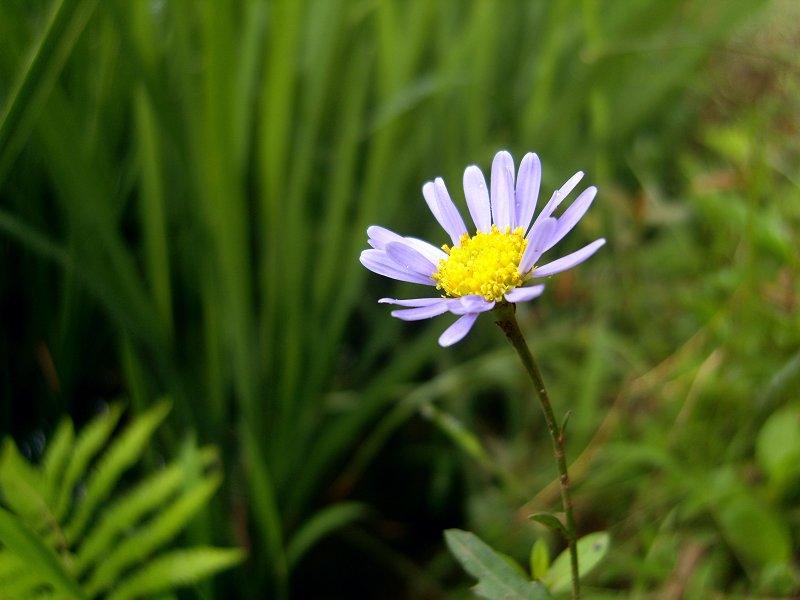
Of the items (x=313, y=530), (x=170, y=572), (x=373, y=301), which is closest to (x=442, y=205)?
(x=170, y=572)

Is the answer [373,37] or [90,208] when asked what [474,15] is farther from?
[90,208]

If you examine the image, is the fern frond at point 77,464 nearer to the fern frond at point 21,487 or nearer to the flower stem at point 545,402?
the fern frond at point 21,487

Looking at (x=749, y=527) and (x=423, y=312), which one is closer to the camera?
(x=423, y=312)

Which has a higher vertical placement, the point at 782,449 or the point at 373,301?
the point at 373,301

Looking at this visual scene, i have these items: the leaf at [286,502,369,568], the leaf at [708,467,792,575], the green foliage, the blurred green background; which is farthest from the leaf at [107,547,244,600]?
the leaf at [708,467,792,575]

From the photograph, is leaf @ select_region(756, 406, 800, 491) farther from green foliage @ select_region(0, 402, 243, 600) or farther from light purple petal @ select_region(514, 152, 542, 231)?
green foliage @ select_region(0, 402, 243, 600)

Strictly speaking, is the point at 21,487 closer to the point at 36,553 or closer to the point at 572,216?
the point at 36,553
